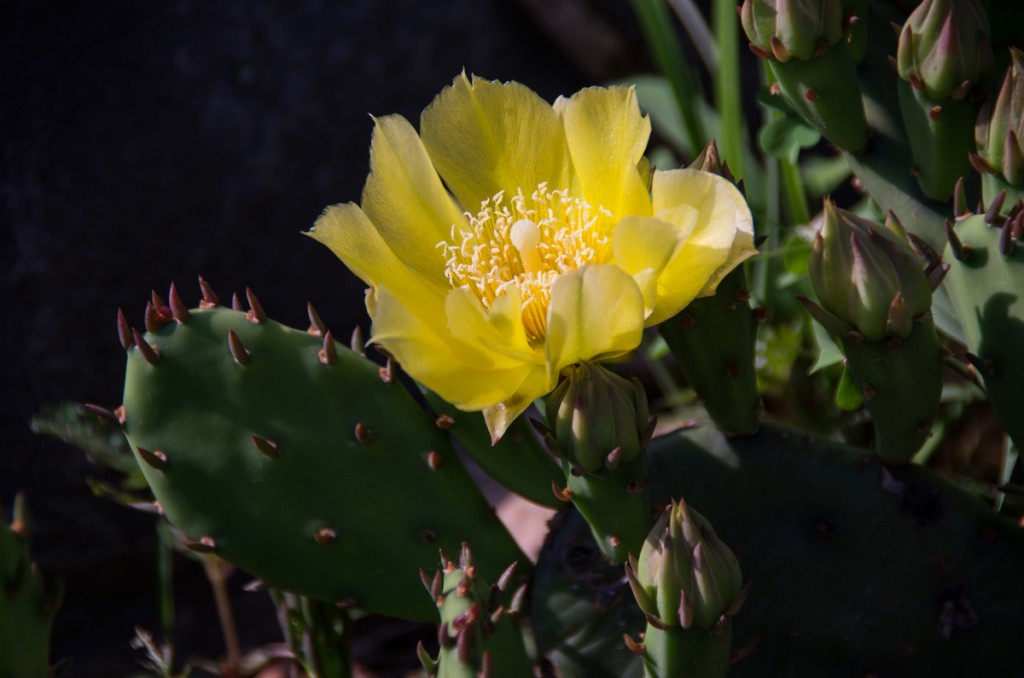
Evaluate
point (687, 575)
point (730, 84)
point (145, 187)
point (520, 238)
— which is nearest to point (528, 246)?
point (520, 238)

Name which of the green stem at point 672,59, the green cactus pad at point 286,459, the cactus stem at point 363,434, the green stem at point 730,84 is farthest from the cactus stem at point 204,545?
the green stem at point 672,59

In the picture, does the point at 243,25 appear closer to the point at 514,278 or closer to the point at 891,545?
the point at 514,278

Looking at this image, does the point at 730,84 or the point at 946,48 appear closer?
the point at 946,48

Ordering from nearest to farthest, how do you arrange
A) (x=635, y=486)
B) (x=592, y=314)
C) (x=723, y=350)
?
(x=592, y=314) < (x=635, y=486) < (x=723, y=350)

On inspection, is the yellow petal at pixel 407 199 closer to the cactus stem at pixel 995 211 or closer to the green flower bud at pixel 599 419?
the green flower bud at pixel 599 419

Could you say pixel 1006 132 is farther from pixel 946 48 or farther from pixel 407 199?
pixel 407 199

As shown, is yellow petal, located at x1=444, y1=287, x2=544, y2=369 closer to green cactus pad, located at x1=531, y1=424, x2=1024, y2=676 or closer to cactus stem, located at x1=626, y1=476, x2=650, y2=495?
cactus stem, located at x1=626, y1=476, x2=650, y2=495

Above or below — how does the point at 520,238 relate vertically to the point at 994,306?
above

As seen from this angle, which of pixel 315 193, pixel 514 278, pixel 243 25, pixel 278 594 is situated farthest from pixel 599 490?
pixel 243 25
